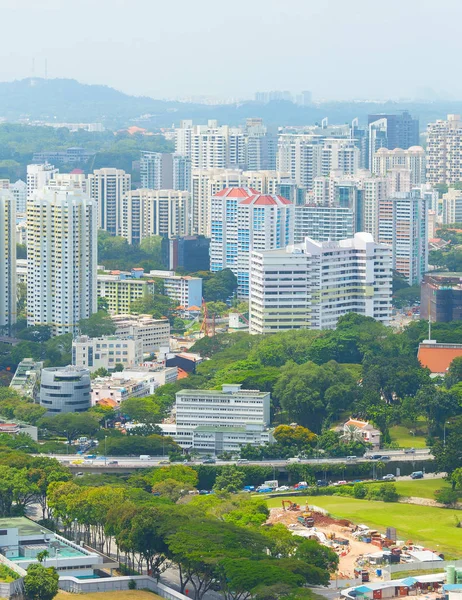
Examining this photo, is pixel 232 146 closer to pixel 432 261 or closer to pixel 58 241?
pixel 432 261

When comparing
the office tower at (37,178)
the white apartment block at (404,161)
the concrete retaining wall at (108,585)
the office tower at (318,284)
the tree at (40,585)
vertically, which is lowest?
the concrete retaining wall at (108,585)

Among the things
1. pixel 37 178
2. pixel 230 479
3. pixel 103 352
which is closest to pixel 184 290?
pixel 103 352

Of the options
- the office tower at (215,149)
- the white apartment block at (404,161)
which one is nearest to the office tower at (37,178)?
the office tower at (215,149)

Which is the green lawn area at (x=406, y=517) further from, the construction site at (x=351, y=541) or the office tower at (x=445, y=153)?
the office tower at (x=445, y=153)

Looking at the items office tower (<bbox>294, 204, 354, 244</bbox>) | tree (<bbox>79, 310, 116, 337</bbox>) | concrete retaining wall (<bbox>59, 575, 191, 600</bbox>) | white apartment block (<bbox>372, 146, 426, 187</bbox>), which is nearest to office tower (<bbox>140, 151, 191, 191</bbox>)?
white apartment block (<bbox>372, 146, 426, 187</bbox>)

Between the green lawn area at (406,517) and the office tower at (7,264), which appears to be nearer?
the green lawn area at (406,517)

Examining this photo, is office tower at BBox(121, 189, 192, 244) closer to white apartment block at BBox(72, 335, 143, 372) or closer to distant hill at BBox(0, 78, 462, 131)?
white apartment block at BBox(72, 335, 143, 372)
